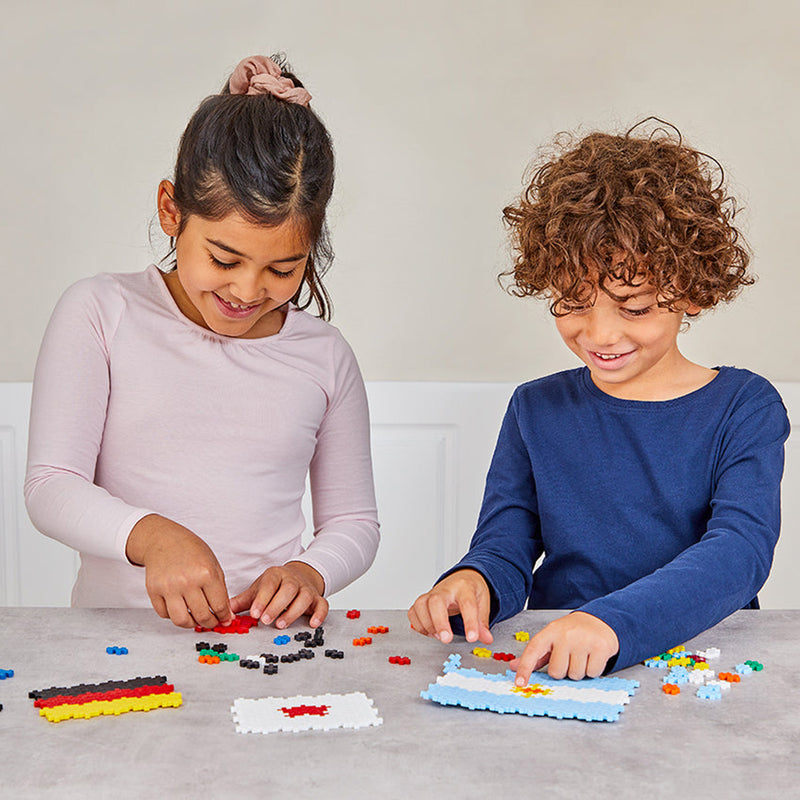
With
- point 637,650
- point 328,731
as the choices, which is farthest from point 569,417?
point 328,731

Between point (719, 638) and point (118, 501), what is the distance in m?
0.71

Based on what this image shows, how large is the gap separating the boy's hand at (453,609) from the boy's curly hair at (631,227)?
1.18 ft

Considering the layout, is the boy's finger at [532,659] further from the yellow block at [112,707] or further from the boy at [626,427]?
the yellow block at [112,707]

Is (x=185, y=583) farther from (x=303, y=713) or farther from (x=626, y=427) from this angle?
(x=626, y=427)

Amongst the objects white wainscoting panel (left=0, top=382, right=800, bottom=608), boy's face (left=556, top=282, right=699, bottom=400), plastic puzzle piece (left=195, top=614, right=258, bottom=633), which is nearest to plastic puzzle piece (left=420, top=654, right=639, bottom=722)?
plastic puzzle piece (left=195, top=614, right=258, bottom=633)

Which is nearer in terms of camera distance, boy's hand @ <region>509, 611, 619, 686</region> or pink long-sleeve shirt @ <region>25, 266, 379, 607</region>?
boy's hand @ <region>509, 611, 619, 686</region>

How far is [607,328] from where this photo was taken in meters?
1.19

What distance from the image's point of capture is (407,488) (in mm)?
2371

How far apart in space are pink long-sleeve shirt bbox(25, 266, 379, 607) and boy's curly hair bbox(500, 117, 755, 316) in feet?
1.32

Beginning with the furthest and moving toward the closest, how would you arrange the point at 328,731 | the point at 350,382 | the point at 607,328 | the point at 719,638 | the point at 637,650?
1. the point at 350,382
2. the point at 607,328
3. the point at 719,638
4. the point at 637,650
5. the point at 328,731

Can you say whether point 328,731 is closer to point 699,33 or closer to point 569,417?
point 569,417

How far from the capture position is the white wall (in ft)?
7.33

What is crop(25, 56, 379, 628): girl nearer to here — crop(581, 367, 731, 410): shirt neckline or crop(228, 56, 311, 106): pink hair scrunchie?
crop(228, 56, 311, 106): pink hair scrunchie

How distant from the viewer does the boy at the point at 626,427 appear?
3.72 feet
